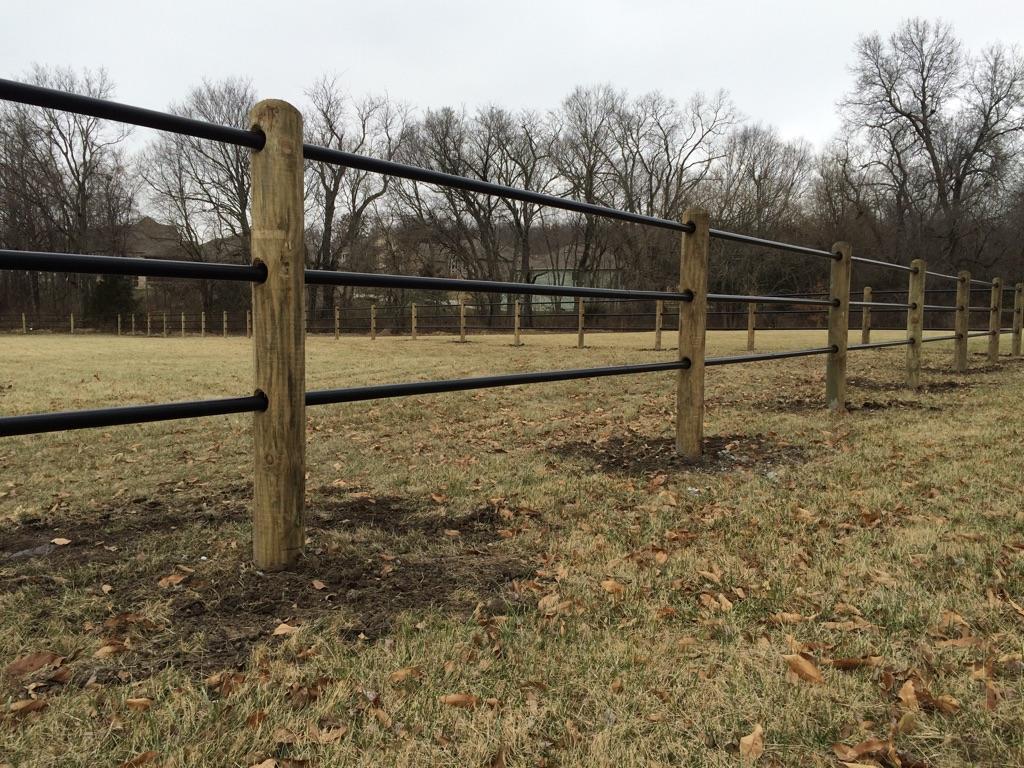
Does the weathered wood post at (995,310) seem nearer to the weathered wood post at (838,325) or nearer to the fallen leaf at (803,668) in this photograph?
the weathered wood post at (838,325)

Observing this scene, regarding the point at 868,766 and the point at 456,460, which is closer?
the point at 868,766

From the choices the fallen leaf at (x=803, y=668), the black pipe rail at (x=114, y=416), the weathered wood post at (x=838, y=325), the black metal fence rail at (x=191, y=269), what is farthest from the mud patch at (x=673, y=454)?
the black pipe rail at (x=114, y=416)

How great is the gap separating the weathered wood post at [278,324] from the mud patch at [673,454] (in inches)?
76.8

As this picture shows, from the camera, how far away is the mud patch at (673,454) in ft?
11.8

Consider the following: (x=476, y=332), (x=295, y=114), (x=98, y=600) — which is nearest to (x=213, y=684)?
(x=98, y=600)

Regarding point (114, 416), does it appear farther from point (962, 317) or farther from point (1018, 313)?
point (1018, 313)

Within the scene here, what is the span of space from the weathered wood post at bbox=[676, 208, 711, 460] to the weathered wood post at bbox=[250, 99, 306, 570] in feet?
7.27

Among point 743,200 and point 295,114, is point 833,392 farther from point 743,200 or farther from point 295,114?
point 743,200

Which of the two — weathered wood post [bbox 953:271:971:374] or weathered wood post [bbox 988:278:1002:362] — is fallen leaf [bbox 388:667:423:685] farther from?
weathered wood post [bbox 988:278:1002:362]

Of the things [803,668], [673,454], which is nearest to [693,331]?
[673,454]

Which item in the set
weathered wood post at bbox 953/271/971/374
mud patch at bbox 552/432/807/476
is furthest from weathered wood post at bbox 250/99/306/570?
weathered wood post at bbox 953/271/971/374

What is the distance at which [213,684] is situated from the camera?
1.46 meters

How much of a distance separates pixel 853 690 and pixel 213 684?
1403 millimetres

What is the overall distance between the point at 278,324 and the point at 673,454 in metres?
2.59
